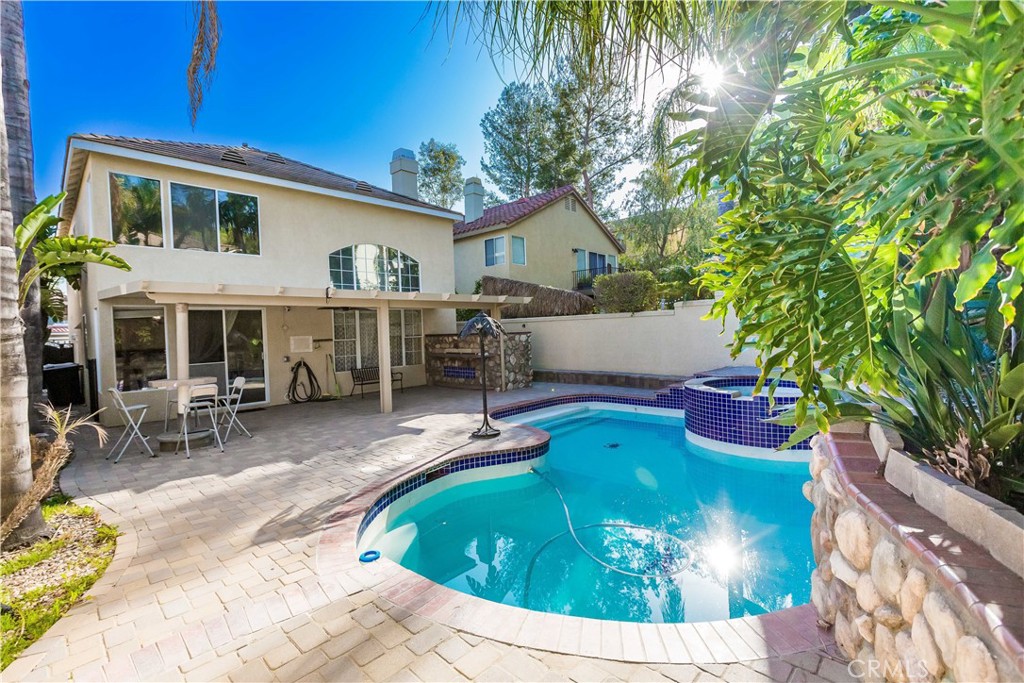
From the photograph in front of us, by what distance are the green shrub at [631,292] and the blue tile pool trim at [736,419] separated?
546 cm

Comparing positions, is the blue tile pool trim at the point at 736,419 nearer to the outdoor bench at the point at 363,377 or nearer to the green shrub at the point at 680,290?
the green shrub at the point at 680,290

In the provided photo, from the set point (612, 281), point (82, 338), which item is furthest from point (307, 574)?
point (82, 338)

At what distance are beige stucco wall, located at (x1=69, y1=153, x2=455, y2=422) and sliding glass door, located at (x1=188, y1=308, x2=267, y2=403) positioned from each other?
245 mm

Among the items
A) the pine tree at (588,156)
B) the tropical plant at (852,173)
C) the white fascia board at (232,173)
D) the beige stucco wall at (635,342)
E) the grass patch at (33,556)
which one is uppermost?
the pine tree at (588,156)

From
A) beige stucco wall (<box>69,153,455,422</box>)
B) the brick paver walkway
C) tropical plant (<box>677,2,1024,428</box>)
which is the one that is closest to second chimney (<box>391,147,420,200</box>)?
beige stucco wall (<box>69,153,455,422</box>)

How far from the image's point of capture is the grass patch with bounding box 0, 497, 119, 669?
9.65 ft

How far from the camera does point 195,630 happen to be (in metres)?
2.91

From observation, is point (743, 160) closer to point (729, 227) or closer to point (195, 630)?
point (729, 227)

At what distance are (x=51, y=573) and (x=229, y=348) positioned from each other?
326 inches

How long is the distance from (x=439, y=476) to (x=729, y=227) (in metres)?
5.06

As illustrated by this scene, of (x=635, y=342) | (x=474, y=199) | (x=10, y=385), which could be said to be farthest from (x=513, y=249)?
(x=10, y=385)

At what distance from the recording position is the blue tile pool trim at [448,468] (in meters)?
5.00

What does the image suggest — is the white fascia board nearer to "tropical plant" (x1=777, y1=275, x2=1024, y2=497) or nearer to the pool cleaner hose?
the pool cleaner hose

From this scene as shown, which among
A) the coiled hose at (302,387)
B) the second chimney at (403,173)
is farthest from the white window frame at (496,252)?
the coiled hose at (302,387)
